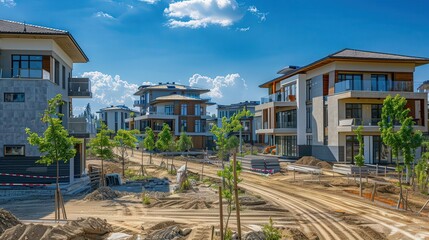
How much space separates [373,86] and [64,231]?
32320 millimetres

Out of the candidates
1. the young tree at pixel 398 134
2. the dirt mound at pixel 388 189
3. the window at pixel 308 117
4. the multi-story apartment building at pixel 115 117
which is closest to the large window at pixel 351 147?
the window at pixel 308 117

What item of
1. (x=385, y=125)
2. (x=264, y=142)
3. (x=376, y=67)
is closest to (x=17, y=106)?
(x=385, y=125)

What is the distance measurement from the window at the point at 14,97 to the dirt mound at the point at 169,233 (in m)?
16.6

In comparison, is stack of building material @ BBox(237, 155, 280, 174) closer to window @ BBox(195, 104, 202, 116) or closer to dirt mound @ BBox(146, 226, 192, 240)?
dirt mound @ BBox(146, 226, 192, 240)

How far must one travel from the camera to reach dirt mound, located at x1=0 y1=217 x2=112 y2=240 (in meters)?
11.3

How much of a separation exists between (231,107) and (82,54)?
199ft

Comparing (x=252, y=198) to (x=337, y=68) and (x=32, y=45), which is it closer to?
(x=32, y=45)

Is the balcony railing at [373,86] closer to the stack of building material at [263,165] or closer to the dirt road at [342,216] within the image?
the stack of building material at [263,165]

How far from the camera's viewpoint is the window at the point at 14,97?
1005 inches

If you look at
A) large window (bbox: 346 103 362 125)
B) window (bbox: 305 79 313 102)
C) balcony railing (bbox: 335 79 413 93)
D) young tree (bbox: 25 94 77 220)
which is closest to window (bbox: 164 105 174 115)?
window (bbox: 305 79 313 102)

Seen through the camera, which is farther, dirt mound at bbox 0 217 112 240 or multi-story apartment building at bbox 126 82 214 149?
multi-story apartment building at bbox 126 82 214 149

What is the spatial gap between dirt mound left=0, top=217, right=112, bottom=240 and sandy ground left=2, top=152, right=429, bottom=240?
1.04 meters

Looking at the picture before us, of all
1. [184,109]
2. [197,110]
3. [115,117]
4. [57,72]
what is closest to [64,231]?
[57,72]

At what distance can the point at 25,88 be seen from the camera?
25.5m
